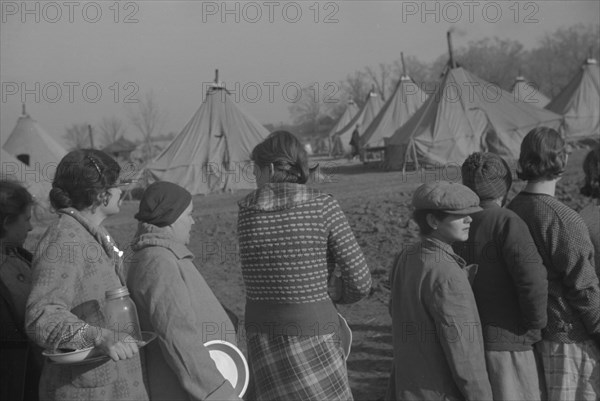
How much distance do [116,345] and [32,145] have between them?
2122 cm

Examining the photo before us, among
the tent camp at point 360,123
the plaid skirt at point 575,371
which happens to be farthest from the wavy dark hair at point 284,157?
the tent camp at point 360,123

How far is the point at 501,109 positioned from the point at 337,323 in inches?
720

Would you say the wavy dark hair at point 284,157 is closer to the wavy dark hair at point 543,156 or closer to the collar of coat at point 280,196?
the collar of coat at point 280,196

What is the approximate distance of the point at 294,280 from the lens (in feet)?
8.59

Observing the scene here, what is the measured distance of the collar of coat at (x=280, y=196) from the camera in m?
2.64

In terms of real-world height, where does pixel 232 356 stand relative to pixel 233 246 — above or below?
above

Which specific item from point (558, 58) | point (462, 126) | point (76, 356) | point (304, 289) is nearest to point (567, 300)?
point (304, 289)

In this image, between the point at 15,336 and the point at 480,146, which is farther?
the point at 480,146

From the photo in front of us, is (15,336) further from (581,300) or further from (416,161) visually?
(416,161)

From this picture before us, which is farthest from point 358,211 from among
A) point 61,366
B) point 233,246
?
point 61,366

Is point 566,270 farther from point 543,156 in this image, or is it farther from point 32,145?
point 32,145

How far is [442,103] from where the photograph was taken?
1961 cm

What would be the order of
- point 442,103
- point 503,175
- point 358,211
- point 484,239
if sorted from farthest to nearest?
point 442,103 < point 358,211 < point 503,175 < point 484,239

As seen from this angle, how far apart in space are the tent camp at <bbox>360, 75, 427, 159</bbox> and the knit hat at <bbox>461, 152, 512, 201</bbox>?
21232 millimetres
